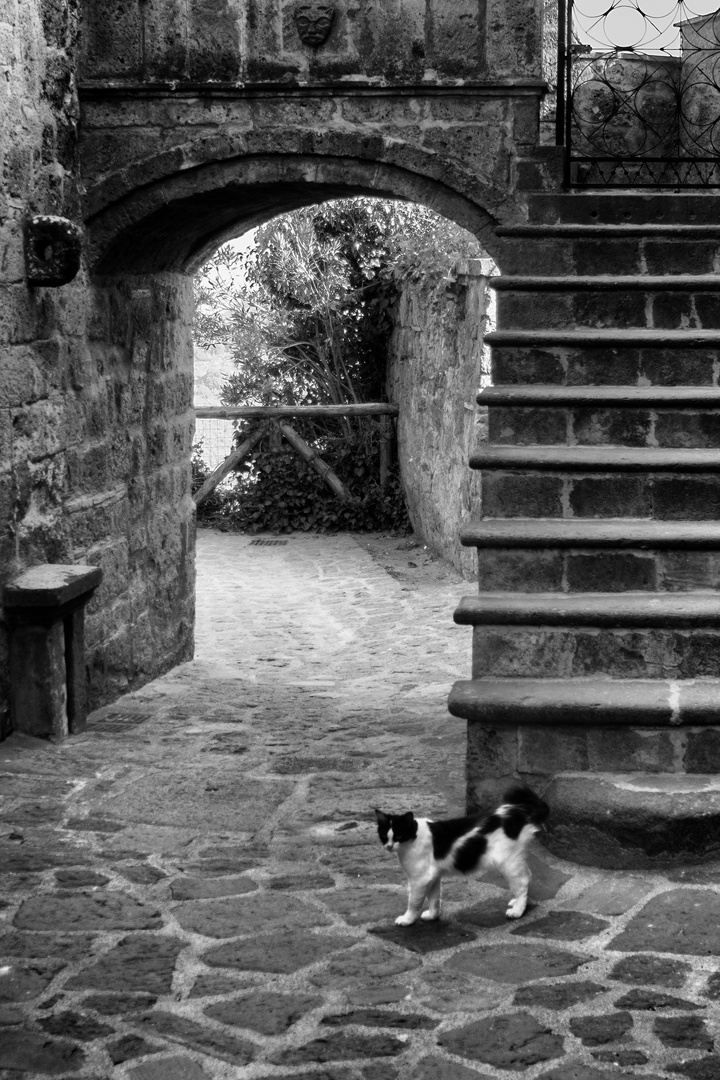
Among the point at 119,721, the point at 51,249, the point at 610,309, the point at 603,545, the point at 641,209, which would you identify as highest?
the point at 641,209

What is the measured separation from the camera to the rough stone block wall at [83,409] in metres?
4.89

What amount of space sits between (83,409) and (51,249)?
885mm

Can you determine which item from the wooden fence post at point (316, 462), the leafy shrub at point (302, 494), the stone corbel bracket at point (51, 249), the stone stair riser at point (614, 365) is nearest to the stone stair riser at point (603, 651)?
the stone stair riser at point (614, 365)

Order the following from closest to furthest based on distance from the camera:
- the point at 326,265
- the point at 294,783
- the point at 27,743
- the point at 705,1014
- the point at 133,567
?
1. the point at 705,1014
2. the point at 294,783
3. the point at 27,743
4. the point at 133,567
5. the point at 326,265

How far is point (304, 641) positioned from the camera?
26.2 feet

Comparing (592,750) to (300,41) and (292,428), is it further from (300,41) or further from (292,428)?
(292,428)

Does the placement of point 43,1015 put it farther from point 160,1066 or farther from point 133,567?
point 133,567

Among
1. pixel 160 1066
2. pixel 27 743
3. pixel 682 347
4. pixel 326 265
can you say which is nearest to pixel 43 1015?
pixel 160 1066

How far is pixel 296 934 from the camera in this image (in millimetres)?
3270

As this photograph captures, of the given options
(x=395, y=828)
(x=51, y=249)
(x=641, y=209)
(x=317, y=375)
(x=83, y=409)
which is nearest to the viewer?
(x=395, y=828)

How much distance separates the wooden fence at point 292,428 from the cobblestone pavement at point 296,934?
7213 mm

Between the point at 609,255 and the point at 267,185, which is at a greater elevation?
the point at 267,185

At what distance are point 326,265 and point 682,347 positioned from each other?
25.9 ft

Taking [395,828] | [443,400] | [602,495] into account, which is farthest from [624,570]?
[443,400]
